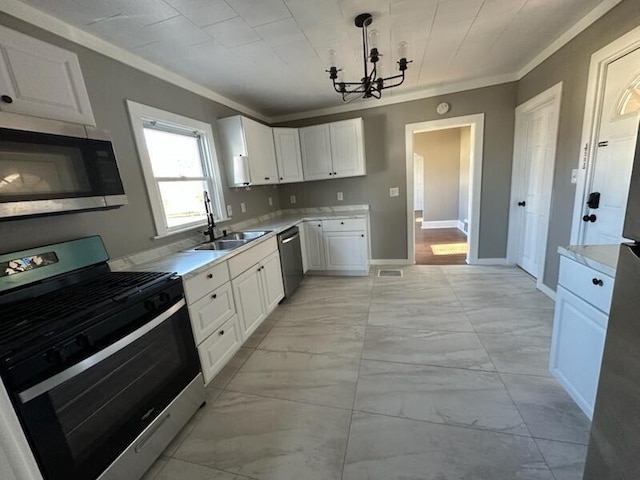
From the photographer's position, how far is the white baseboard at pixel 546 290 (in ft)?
9.07

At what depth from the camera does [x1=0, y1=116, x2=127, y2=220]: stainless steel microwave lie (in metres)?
1.18

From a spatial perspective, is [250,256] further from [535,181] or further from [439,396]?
[535,181]

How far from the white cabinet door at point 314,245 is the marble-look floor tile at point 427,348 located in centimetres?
165

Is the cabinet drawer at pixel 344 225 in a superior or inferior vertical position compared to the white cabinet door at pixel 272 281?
superior

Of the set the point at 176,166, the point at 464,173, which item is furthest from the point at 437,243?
the point at 176,166

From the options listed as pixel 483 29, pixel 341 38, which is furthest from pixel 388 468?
pixel 483 29

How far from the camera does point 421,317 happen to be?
8.61 feet

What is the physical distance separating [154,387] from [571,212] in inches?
139

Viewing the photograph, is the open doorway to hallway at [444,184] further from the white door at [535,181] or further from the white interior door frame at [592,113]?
the white interior door frame at [592,113]

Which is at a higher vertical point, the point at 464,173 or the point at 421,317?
the point at 464,173

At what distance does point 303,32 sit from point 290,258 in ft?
7.33

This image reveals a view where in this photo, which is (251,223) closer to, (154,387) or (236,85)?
(236,85)

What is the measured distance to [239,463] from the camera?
54.7 inches

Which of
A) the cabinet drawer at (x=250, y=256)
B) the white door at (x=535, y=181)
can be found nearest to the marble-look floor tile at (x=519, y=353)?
the white door at (x=535, y=181)
